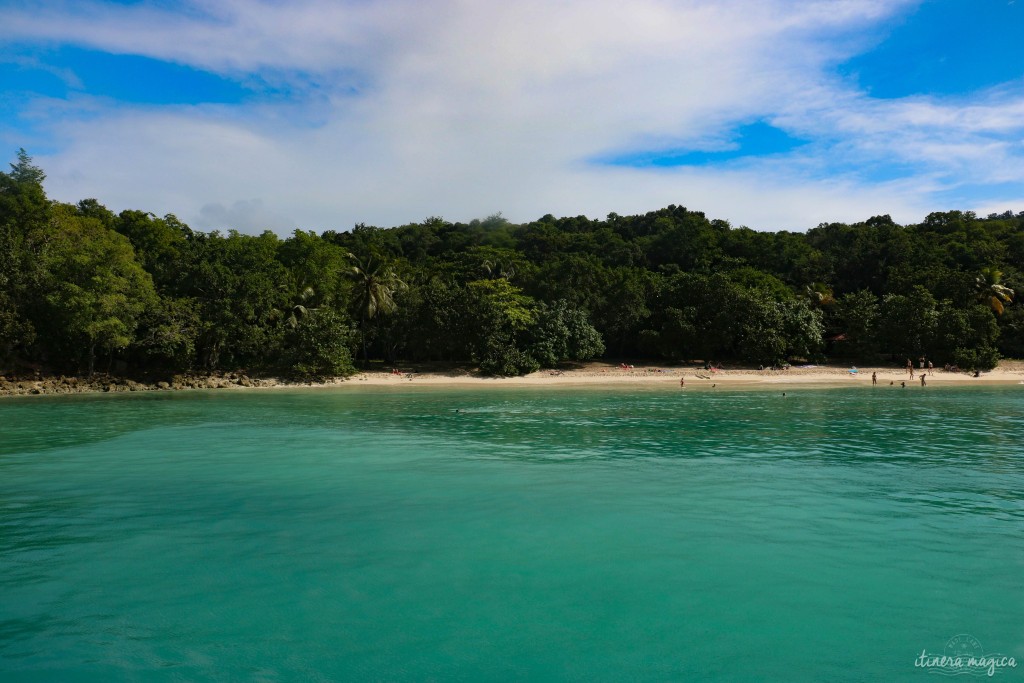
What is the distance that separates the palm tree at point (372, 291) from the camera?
5409cm

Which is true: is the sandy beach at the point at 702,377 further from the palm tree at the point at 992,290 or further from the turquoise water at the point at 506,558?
the turquoise water at the point at 506,558

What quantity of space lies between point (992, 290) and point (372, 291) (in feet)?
167

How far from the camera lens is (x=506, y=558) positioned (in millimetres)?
10617

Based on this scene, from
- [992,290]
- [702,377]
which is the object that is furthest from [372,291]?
[992,290]

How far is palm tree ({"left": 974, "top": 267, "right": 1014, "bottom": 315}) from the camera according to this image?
56625 millimetres

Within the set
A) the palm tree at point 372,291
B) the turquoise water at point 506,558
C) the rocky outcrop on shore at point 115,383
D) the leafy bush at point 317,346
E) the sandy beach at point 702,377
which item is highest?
the palm tree at point 372,291

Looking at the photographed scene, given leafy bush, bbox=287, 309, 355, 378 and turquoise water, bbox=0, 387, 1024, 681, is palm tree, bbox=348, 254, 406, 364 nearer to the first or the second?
leafy bush, bbox=287, 309, 355, 378

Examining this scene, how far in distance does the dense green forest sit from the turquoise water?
25.6 m

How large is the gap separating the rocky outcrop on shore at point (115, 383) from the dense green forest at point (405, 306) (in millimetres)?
1296

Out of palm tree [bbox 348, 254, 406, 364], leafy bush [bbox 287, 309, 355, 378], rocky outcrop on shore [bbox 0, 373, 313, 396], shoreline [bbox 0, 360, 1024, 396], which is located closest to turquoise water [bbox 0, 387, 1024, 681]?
rocky outcrop on shore [bbox 0, 373, 313, 396]

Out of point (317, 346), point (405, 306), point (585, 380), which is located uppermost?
point (405, 306)

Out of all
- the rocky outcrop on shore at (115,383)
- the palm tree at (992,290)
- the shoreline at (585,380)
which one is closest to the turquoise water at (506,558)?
the rocky outcrop on shore at (115,383)

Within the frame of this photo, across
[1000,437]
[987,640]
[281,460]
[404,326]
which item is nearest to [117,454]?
[281,460]

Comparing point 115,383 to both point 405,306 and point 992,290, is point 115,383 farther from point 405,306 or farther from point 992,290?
point 992,290
